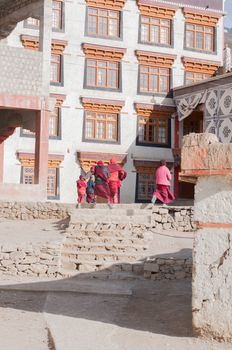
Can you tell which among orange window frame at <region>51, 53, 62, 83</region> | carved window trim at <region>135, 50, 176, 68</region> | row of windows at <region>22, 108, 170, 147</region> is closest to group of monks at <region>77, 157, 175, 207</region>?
row of windows at <region>22, 108, 170, 147</region>

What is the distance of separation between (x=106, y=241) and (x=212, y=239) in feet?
25.6

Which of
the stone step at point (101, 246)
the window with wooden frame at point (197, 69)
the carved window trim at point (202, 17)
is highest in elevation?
A: the carved window trim at point (202, 17)

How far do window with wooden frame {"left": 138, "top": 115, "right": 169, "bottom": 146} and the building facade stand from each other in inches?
1.8

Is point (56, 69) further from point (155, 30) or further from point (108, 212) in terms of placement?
point (108, 212)

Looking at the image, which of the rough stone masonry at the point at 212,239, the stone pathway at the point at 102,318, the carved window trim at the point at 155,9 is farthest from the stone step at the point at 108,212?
the carved window trim at the point at 155,9

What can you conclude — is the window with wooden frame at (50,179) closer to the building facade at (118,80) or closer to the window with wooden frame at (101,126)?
the building facade at (118,80)

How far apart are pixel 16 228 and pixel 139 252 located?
490 cm

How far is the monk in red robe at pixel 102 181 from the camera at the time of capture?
17.8 metres

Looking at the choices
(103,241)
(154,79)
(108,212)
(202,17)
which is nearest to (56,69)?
(154,79)

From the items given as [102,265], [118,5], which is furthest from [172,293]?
[118,5]

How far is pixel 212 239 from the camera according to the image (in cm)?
731

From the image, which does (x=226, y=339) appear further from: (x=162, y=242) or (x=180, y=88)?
(x=180, y=88)

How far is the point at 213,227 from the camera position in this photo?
732cm

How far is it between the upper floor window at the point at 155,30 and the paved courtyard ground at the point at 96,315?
51.3ft
